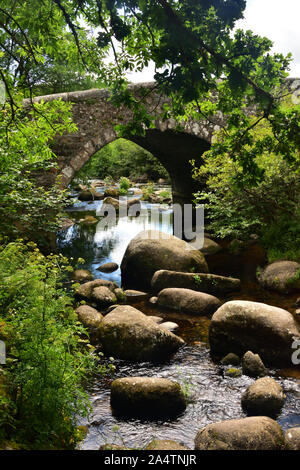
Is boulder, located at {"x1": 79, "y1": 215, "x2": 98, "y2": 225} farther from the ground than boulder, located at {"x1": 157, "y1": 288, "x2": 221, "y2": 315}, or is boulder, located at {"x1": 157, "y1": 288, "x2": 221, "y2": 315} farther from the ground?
boulder, located at {"x1": 79, "y1": 215, "x2": 98, "y2": 225}

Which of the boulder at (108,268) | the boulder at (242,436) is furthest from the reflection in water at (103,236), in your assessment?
the boulder at (242,436)

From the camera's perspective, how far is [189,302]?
6.54 meters

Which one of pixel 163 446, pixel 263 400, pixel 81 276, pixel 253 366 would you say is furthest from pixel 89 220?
pixel 163 446

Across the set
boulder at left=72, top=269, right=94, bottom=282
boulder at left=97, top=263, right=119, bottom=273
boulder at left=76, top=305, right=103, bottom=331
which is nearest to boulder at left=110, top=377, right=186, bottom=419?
boulder at left=76, top=305, right=103, bottom=331

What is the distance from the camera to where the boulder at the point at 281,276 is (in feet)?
23.1

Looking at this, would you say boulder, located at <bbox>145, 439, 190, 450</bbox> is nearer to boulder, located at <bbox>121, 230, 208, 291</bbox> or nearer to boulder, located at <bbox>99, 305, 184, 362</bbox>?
boulder, located at <bbox>99, 305, 184, 362</bbox>

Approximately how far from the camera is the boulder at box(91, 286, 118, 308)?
6875 mm

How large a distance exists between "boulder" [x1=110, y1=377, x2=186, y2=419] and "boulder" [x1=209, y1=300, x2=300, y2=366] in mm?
1333

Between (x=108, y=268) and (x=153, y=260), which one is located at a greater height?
(x=153, y=260)

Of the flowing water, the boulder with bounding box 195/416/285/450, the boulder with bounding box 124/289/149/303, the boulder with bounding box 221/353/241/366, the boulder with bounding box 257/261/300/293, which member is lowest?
the flowing water

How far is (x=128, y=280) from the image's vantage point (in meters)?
8.62

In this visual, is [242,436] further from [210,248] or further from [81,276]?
[210,248]

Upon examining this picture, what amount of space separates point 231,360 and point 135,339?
134 centimetres

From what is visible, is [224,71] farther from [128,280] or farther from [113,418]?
[128,280]
